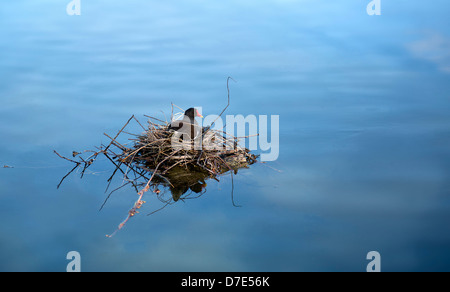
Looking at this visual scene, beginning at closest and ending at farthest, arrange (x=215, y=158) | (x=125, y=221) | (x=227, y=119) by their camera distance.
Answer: (x=125, y=221)
(x=215, y=158)
(x=227, y=119)

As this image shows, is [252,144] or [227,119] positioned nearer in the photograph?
[252,144]

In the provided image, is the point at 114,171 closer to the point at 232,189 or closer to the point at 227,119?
the point at 232,189

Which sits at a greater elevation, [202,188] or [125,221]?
[202,188]

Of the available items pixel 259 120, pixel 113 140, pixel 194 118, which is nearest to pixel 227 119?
pixel 259 120

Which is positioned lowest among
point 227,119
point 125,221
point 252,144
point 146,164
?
point 125,221

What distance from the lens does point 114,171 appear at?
6.62 meters

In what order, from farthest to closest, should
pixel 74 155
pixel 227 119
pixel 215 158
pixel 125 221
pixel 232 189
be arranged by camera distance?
pixel 227 119 < pixel 74 155 < pixel 215 158 < pixel 232 189 < pixel 125 221

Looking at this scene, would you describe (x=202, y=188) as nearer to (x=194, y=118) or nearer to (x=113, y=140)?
(x=194, y=118)

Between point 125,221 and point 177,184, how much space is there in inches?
38.6

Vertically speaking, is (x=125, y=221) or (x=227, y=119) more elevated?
(x=227, y=119)

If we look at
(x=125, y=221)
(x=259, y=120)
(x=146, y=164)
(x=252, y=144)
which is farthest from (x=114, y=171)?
(x=259, y=120)

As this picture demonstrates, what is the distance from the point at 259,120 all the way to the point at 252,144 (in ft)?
3.75

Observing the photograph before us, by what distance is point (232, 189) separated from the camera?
611 cm

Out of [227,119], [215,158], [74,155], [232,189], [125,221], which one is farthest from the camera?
[227,119]
